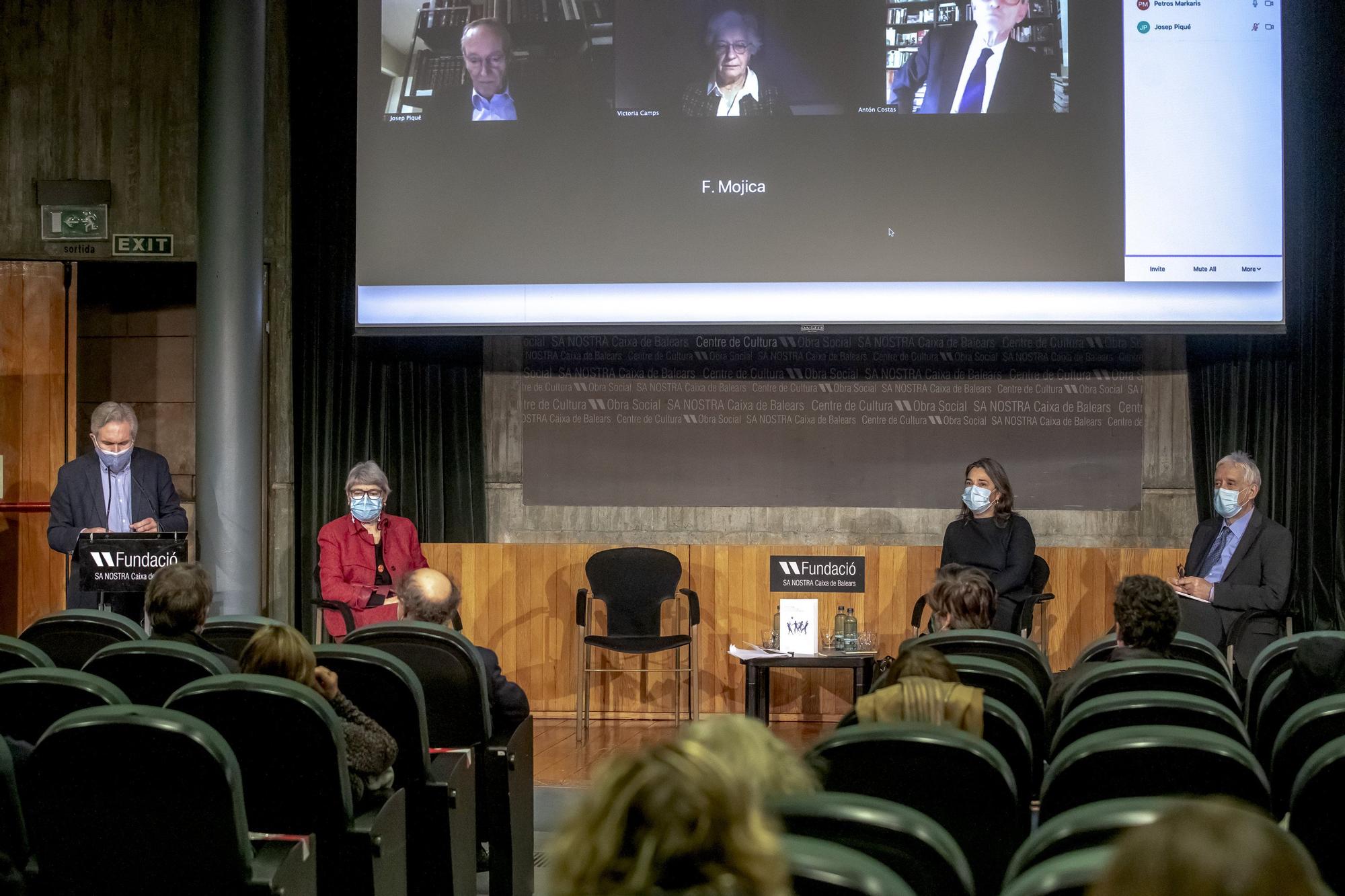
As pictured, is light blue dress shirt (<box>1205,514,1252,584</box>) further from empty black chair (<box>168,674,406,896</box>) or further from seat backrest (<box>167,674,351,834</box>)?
seat backrest (<box>167,674,351,834</box>)

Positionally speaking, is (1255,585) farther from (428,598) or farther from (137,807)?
(137,807)

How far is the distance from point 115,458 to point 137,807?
439cm

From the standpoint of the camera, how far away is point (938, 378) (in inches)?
302

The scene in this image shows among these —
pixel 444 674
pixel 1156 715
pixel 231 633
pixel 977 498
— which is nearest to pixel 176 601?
pixel 231 633

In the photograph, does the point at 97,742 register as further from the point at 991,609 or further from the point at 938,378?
the point at 938,378

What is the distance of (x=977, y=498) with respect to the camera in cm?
659

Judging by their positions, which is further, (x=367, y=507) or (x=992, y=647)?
(x=367, y=507)

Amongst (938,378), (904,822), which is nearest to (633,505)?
(938,378)

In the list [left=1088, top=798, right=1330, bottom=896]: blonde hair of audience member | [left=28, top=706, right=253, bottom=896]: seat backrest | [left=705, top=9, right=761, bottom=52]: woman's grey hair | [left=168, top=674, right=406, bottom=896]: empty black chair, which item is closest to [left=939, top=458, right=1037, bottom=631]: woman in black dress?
[left=705, top=9, right=761, bottom=52]: woman's grey hair

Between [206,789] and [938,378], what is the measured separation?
589 centimetres

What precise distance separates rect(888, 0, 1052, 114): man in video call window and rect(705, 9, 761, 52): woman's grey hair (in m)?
0.94

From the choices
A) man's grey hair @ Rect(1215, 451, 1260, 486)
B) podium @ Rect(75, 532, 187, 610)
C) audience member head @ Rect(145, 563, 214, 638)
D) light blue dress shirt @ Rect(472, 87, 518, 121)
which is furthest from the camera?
light blue dress shirt @ Rect(472, 87, 518, 121)

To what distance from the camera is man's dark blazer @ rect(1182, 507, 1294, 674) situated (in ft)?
20.0

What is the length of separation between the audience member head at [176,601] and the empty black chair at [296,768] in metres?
1.25
